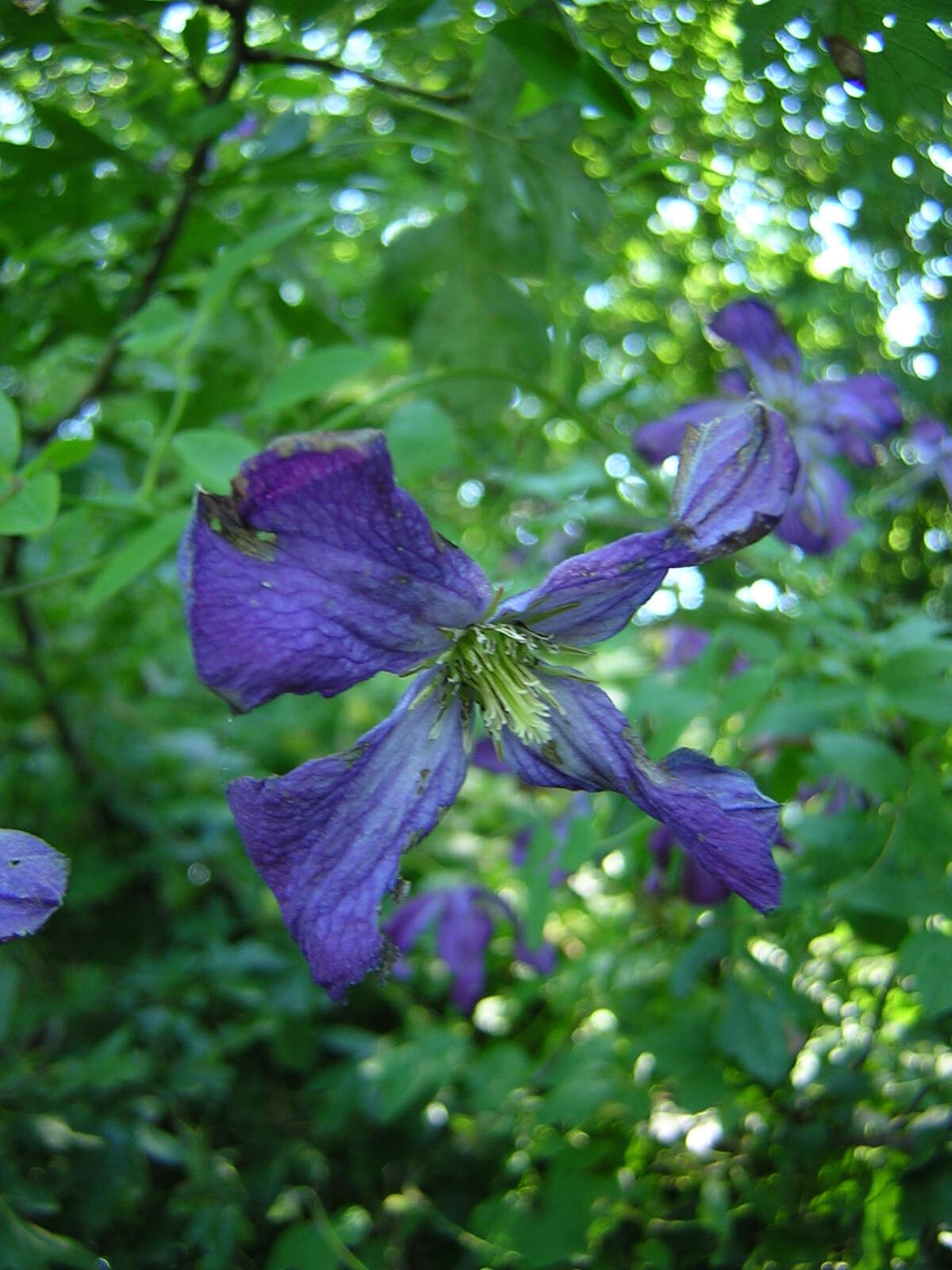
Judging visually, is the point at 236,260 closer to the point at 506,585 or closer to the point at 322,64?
the point at 322,64

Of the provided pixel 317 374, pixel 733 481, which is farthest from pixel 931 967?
pixel 317 374

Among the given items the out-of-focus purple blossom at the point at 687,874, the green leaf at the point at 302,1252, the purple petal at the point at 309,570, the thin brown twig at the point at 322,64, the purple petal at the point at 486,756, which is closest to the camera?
the purple petal at the point at 309,570

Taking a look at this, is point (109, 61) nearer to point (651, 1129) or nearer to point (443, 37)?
point (443, 37)

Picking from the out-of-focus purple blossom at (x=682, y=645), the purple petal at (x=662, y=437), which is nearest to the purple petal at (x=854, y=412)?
the purple petal at (x=662, y=437)

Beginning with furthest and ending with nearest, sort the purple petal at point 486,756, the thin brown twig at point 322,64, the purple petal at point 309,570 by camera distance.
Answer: the purple petal at point 486,756, the thin brown twig at point 322,64, the purple petal at point 309,570

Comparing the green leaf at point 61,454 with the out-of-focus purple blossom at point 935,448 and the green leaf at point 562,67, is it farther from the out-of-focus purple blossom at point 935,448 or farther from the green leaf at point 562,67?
the out-of-focus purple blossom at point 935,448

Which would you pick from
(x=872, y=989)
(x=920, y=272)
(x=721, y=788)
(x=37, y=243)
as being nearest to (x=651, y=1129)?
(x=872, y=989)

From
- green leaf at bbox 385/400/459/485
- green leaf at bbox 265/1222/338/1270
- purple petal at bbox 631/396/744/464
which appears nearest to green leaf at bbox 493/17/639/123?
green leaf at bbox 385/400/459/485

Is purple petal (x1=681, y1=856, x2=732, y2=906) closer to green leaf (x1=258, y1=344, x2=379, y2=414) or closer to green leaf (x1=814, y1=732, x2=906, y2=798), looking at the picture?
green leaf (x1=814, y1=732, x2=906, y2=798)
